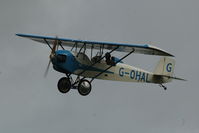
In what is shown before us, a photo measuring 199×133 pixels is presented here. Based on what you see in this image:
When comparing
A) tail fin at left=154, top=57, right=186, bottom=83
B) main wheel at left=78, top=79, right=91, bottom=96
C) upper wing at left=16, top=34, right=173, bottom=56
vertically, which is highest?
upper wing at left=16, top=34, right=173, bottom=56

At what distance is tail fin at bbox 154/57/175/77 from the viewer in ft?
126

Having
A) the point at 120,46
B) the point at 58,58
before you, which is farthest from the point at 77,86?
the point at 120,46

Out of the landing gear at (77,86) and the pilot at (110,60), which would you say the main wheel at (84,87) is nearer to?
the landing gear at (77,86)

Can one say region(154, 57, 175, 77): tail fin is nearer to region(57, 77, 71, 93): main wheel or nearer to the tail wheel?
the tail wheel

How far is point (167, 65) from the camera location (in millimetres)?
38969

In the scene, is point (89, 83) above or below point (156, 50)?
below

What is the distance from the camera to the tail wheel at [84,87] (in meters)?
33.1

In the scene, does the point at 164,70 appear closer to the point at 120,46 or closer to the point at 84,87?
the point at 120,46

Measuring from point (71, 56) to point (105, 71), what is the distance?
8.25ft

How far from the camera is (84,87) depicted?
3306cm

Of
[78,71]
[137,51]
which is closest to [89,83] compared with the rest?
[78,71]

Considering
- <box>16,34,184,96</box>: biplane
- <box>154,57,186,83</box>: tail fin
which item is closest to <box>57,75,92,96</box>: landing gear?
<box>16,34,184,96</box>: biplane

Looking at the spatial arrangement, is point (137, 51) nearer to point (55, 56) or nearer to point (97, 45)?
point (97, 45)

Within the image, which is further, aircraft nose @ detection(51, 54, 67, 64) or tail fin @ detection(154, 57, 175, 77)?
tail fin @ detection(154, 57, 175, 77)
